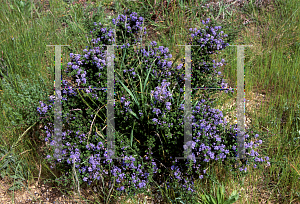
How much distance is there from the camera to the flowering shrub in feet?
6.93

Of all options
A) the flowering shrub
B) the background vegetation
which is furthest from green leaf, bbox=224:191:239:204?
the flowering shrub

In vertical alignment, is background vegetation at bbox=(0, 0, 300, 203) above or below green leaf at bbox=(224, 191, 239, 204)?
above

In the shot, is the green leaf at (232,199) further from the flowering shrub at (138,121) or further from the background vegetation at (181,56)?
the flowering shrub at (138,121)

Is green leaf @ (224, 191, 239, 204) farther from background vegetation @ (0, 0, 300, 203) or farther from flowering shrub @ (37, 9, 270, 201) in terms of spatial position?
flowering shrub @ (37, 9, 270, 201)

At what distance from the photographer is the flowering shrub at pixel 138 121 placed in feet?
6.93

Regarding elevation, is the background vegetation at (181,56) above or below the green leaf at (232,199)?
above

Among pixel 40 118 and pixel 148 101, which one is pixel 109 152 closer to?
pixel 148 101

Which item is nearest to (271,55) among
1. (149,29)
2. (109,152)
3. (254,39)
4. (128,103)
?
(254,39)

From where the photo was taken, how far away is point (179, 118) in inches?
86.9

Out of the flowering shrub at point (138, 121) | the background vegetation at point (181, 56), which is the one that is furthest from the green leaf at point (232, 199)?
the flowering shrub at point (138, 121)

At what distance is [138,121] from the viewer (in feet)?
7.79

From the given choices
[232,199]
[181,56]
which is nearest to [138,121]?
[232,199]

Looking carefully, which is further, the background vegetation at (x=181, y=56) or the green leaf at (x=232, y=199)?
the background vegetation at (x=181, y=56)

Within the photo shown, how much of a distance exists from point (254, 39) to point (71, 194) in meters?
2.93
